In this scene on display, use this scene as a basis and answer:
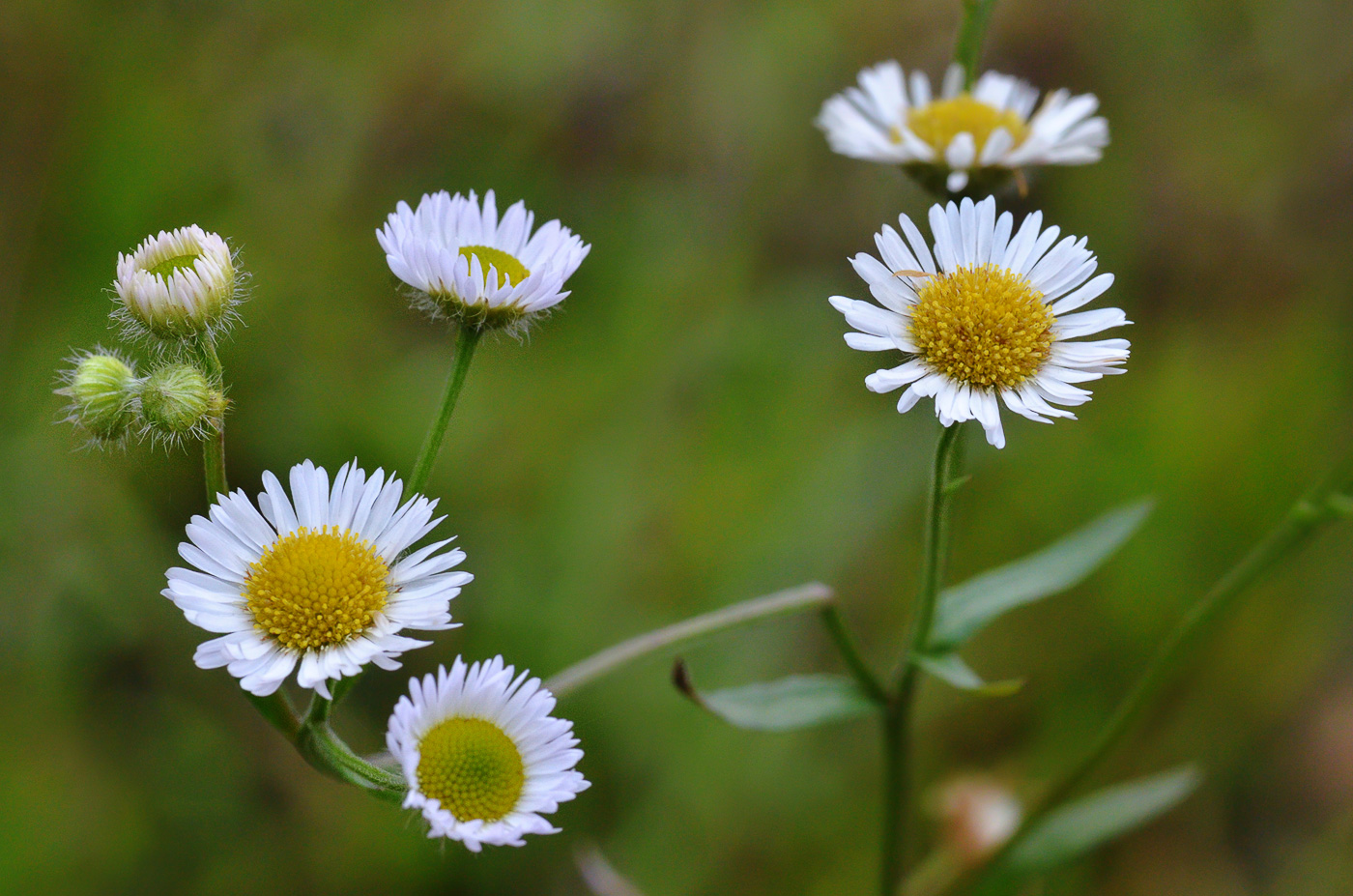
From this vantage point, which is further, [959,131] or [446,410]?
[959,131]

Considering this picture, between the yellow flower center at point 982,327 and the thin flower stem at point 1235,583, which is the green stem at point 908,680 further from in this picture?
the thin flower stem at point 1235,583

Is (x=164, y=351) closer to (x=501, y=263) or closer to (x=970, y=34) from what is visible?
(x=501, y=263)

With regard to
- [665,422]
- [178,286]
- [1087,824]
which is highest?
[665,422]

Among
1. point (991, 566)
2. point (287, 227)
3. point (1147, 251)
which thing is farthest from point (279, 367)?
point (1147, 251)

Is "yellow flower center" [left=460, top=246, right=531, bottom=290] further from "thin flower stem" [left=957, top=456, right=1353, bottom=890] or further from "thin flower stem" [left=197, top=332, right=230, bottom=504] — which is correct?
"thin flower stem" [left=957, top=456, right=1353, bottom=890]

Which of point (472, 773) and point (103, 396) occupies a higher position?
point (103, 396)

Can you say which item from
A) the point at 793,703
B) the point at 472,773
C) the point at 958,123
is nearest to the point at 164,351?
the point at 472,773
